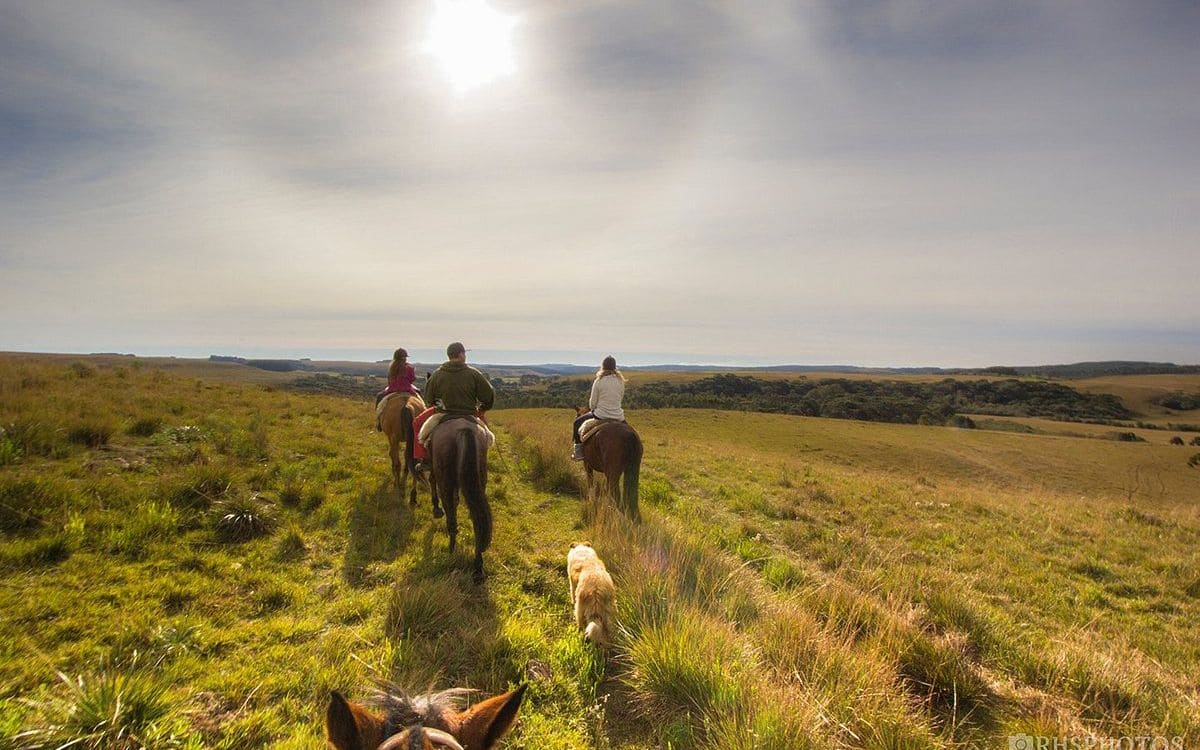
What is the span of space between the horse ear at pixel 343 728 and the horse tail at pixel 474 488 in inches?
162

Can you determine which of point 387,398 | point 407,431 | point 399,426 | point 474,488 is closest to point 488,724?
point 474,488

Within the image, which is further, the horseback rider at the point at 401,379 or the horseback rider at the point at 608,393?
the horseback rider at the point at 401,379

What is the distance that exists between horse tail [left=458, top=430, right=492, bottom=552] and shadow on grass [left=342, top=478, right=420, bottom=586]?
144 cm

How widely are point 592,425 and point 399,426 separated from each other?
4283 millimetres

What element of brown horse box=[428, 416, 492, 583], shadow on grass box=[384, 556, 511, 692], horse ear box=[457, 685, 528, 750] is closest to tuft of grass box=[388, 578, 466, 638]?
shadow on grass box=[384, 556, 511, 692]

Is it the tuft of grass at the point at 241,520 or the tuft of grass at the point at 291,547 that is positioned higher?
the tuft of grass at the point at 241,520

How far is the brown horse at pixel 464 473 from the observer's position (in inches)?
230

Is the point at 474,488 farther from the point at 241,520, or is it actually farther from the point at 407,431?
the point at 407,431

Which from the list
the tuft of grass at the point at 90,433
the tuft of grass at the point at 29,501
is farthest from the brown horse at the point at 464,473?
the tuft of grass at the point at 90,433

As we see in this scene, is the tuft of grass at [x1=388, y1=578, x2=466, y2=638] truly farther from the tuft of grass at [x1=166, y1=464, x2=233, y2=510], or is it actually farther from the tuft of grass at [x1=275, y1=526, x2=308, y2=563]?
the tuft of grass at [x1=166, y1=464, x2=233, y2=510]

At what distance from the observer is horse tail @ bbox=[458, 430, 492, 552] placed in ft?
19.2

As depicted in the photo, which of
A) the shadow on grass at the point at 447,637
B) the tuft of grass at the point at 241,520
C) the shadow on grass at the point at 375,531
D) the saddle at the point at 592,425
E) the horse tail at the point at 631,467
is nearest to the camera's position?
the shadow on grass at the point at 447,637

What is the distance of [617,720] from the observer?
3.47 m

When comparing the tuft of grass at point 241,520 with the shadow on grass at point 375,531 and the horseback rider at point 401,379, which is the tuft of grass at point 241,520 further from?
the horseback rider at point 401,379
